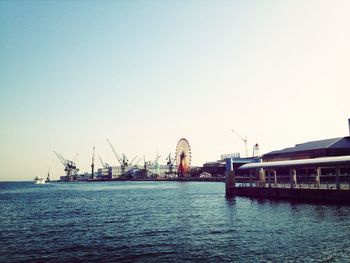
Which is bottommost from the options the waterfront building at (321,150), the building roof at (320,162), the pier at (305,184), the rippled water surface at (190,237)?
the rippled water surface at (190,237)

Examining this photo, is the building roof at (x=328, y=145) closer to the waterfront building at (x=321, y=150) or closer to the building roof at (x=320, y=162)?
the waterfront building at (x=321, y=150)

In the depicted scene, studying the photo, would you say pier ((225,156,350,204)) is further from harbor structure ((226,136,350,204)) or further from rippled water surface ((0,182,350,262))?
rippled water surface ((0,182,350,262))

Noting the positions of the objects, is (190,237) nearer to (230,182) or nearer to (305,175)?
(230,182)

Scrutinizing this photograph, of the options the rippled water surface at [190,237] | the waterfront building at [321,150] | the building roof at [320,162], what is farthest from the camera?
the waterfront building at [321,150]

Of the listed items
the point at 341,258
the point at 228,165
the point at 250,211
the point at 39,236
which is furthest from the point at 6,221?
the point at 228,165

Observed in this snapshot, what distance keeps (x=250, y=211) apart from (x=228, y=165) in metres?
39.7

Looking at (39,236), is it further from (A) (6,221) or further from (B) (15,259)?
(A) (6,221)

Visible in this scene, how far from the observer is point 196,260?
2816cm

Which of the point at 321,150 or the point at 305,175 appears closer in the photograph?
the point at 305,175

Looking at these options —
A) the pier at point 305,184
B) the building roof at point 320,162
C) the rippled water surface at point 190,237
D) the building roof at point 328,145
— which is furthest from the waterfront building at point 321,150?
the rippled water surface at point 190,237

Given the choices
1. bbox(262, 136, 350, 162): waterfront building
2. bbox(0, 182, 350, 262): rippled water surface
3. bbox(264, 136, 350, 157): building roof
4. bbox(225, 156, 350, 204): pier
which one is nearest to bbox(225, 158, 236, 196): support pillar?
bbox(225, 156, 350, 204): pier

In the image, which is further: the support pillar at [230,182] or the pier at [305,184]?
the support pillar at [230,182]

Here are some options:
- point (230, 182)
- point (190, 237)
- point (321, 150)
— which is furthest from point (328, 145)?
point (190, 237)

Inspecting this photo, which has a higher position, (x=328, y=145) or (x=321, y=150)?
(x=328, y=145)
